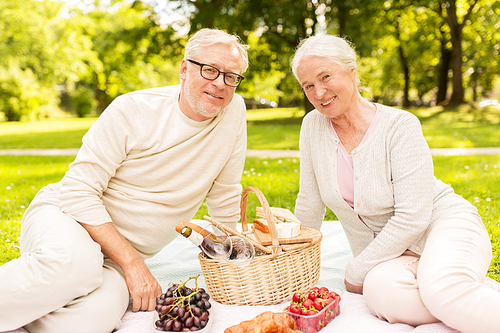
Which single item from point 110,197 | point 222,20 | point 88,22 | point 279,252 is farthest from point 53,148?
point 88,22

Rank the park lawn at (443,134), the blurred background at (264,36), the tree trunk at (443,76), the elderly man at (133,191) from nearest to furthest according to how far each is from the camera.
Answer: the elderly man at (133,191), the park lawn at (443,134), the blurred background at (264,36), the tree trunk at (443,76)

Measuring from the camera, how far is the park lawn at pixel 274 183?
428 centimetres

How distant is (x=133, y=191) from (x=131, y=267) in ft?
1.78

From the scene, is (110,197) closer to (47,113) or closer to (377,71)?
(47,113)

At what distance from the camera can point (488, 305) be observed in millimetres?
2039

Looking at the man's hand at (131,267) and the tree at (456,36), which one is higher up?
the tree at (456,36)

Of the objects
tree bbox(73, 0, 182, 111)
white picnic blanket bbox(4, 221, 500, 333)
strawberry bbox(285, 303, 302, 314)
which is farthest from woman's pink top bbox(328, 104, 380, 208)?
tree bbox(73, 0, 182, 111)

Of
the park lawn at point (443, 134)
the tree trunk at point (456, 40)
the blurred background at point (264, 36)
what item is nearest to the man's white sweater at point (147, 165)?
the park lawn at point (443, 134)

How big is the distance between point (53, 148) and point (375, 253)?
12.4 metres

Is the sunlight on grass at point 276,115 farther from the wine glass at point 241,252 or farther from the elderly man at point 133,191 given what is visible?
the wine glass at point 241,252

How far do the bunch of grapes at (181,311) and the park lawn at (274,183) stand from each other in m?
2.22

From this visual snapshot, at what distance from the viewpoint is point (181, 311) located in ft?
7.29

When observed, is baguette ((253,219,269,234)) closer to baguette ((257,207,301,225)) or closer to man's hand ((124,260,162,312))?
baguette ((257,207,301,225))

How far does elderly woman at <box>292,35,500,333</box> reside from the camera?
2.25 metres
